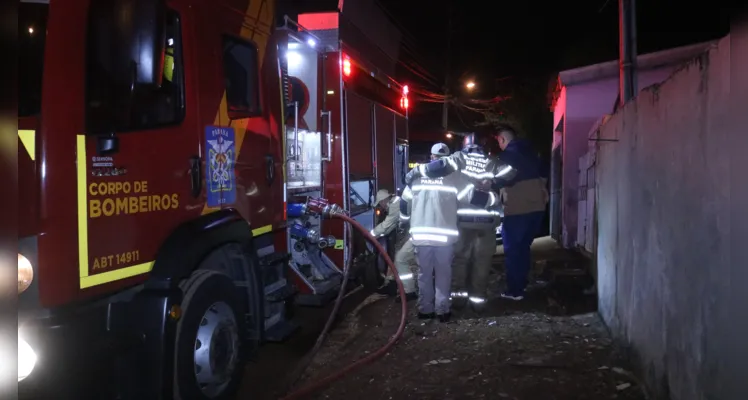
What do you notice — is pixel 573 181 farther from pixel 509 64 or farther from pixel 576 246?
pixel 509 64

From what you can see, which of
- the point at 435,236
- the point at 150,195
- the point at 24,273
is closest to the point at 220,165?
the point at 150,195

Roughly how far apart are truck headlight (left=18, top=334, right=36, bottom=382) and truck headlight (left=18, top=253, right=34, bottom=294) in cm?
21

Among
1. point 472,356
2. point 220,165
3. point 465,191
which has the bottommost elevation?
point 472,356

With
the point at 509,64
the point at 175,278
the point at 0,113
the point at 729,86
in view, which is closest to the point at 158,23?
the point at 0,113

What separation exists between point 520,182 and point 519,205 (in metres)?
0.26

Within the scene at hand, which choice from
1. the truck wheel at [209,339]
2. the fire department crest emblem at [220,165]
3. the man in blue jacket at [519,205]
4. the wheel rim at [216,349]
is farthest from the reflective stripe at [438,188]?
the wheel rim at [216,349]

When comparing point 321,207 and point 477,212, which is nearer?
point 321,207

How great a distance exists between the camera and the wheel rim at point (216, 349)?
12.0 feet

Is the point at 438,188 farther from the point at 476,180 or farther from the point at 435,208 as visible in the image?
the point at 476,180

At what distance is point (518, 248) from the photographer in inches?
262

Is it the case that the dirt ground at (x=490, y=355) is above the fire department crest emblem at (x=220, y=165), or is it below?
below

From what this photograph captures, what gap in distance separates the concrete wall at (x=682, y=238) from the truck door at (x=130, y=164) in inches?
99.4

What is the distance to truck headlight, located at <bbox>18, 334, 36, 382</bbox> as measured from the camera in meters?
2.52

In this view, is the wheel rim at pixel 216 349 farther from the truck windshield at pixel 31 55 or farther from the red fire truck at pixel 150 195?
the truck windshield at pixel 31 55
